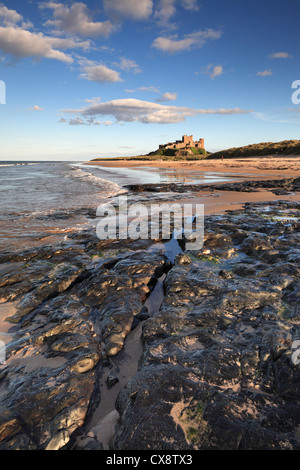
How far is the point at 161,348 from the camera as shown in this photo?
8.23ft

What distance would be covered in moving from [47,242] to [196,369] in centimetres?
538

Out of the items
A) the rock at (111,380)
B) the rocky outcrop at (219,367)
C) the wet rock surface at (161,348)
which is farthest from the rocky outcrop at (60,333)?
the rocky outcrop at (219,367)

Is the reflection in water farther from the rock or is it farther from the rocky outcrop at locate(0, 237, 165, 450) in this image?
the rock

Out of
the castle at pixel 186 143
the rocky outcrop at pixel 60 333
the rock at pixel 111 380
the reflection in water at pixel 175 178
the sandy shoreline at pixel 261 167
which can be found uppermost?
the castle at pixel 186 143

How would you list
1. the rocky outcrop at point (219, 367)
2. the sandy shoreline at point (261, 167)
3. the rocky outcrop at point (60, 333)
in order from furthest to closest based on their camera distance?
the sandy shoreline at point (261, 167)
the rocky outcrop at point (60, 333)
the rocky outcrop at point (219, 367)

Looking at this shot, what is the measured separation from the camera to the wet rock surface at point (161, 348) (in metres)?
1.73

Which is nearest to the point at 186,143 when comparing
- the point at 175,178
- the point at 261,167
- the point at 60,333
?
the point at 261,167

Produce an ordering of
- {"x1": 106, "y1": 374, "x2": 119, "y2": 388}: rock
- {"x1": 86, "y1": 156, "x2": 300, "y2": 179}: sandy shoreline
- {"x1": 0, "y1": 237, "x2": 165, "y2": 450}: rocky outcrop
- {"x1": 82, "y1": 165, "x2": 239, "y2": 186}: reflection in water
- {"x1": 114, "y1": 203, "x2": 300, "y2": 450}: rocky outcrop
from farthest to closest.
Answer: {"x1": 86, "y1": 156, "x2": 300, "y2": 179}: sandy shoreline
{"x1": 82, "y1": 165, "x2": 239, "y2": 186}: reflection in water
{"x1": 106, "y1": 374, "x2": 119, "y2": 388}: rock
{"x1": 0, "y1": 237, "x2": 165, "y2": 450}: rocky outcrop
{"x1": 114, "y1": 203, "x2": 300, "y2": 450}: rocky outcrop

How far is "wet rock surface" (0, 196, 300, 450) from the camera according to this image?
173 cm

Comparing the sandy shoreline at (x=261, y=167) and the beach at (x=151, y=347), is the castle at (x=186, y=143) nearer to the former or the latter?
the sandy shoreline at (x=261, y=167)

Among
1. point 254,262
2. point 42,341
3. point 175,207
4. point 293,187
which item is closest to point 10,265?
point 42,341

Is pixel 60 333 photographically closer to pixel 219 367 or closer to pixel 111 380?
pixel 111 380

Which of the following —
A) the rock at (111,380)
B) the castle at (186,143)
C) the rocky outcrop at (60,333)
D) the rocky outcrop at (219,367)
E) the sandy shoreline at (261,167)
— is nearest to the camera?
the rocky outcrop at (219,367)

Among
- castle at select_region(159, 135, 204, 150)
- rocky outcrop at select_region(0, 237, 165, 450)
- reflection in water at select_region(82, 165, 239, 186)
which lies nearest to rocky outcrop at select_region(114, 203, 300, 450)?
rocky outcrop at select_region(0, 237, 165, 450)
